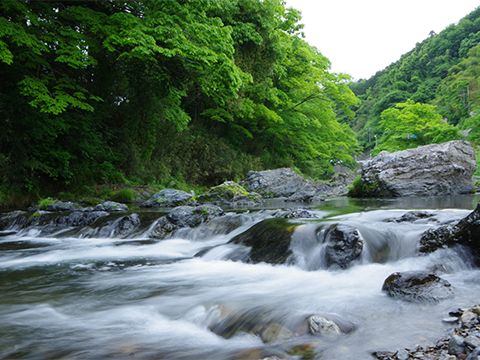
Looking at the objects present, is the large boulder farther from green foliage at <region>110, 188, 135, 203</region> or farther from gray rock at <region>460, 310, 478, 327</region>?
gray rock at <region>460, 310, 478, 327</region>

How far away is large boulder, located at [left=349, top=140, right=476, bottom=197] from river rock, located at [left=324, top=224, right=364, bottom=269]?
790 centimetres

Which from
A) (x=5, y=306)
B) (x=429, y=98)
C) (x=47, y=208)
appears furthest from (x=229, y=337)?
(x=429, y=98)

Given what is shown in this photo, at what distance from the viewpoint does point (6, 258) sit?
4871 millimetres

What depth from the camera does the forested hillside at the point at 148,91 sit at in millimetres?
8281

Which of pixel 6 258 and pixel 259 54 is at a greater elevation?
pixel 259 54

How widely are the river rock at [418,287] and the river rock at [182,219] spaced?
14.4 ft

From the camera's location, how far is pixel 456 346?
1.65 meters

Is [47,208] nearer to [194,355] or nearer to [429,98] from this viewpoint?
[194,355]

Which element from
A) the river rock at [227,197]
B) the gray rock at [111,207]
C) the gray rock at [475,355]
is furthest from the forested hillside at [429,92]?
the gray rock at [475,355]

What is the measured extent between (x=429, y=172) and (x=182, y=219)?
9067 mm

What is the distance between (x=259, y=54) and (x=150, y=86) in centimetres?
548

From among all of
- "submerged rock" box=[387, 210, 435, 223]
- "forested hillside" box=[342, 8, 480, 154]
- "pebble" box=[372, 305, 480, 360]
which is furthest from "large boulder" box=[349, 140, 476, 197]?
"forested hillside" box=[342, 8, 480, 154]

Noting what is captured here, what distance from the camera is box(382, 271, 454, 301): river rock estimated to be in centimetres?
256

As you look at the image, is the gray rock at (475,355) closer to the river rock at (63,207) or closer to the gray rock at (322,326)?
the gray rock at (322,326)
